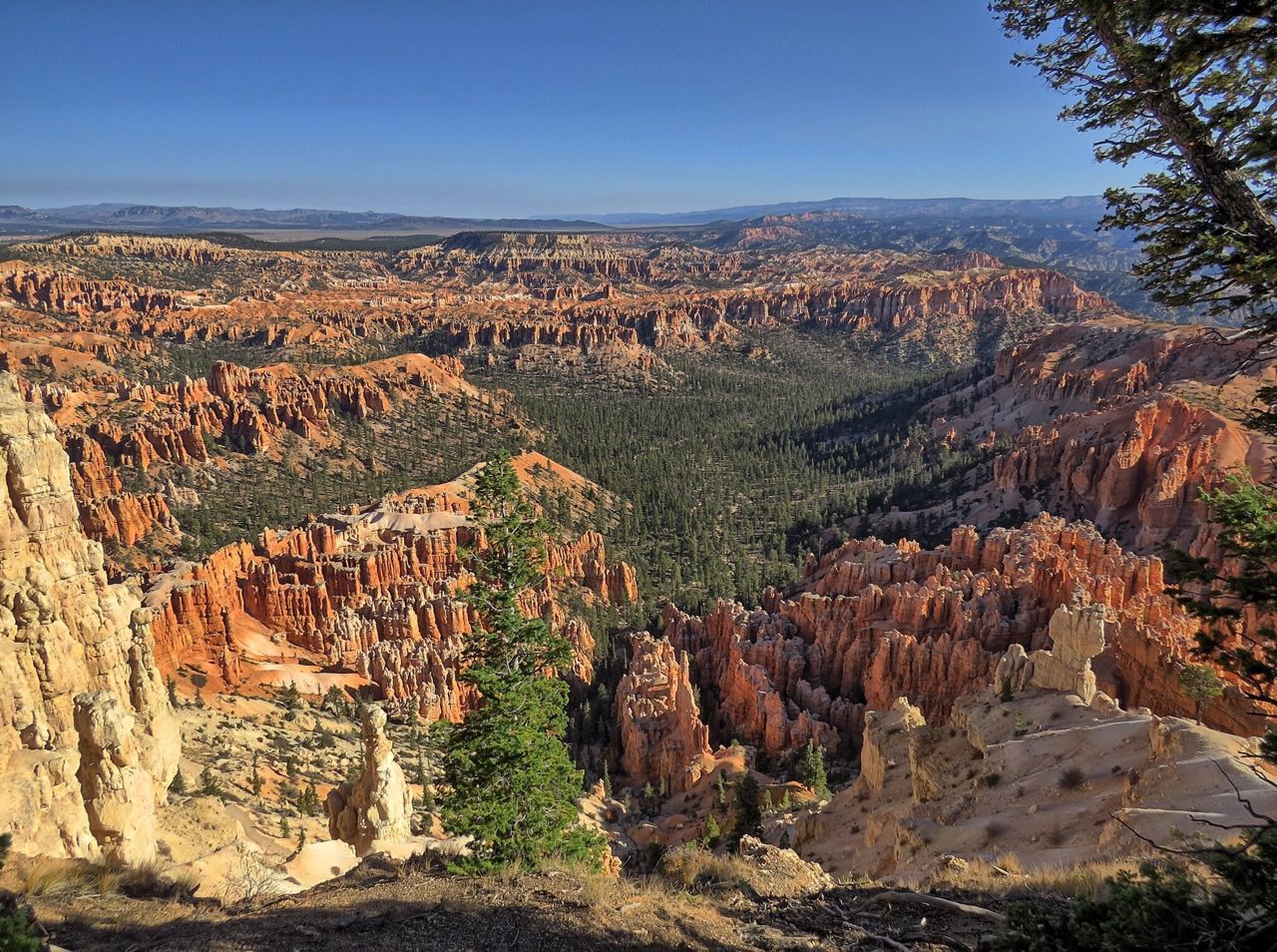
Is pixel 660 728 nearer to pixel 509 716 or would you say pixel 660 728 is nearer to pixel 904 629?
pixel 904 629

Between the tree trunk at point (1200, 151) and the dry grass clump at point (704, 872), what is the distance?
1034cm

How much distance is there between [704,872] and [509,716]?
423 centimetres

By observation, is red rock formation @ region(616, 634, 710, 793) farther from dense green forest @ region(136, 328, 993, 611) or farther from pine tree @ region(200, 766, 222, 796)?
pine tree @ region(200, 766, 222, 796)

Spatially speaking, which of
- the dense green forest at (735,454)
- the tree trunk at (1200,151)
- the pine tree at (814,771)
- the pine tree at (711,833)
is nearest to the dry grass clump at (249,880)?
the tree trunk at (1200,151)

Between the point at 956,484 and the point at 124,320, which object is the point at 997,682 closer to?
the point at 956,484

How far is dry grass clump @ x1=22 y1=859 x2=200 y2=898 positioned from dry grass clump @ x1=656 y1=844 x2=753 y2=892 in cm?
706

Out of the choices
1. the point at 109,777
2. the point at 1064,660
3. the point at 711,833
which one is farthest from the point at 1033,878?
the point at 711,833

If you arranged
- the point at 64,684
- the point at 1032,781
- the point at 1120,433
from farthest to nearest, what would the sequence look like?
the point at 1120,433 < the point at 1032,781 < the point at 64,684

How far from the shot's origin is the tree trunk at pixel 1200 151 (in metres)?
6.35

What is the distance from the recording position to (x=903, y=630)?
3841 cm

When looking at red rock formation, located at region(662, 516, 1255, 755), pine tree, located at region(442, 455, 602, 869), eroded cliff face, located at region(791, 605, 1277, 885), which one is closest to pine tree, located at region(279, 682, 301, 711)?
red rock formation, located at region(662, 516, 1255, 755)

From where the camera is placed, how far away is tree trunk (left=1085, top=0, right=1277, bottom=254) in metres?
6.35

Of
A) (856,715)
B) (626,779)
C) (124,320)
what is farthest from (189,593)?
(124,320)

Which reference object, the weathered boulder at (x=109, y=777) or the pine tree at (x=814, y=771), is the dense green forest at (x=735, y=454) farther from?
the weathered boulder at (x=109, y=777)
